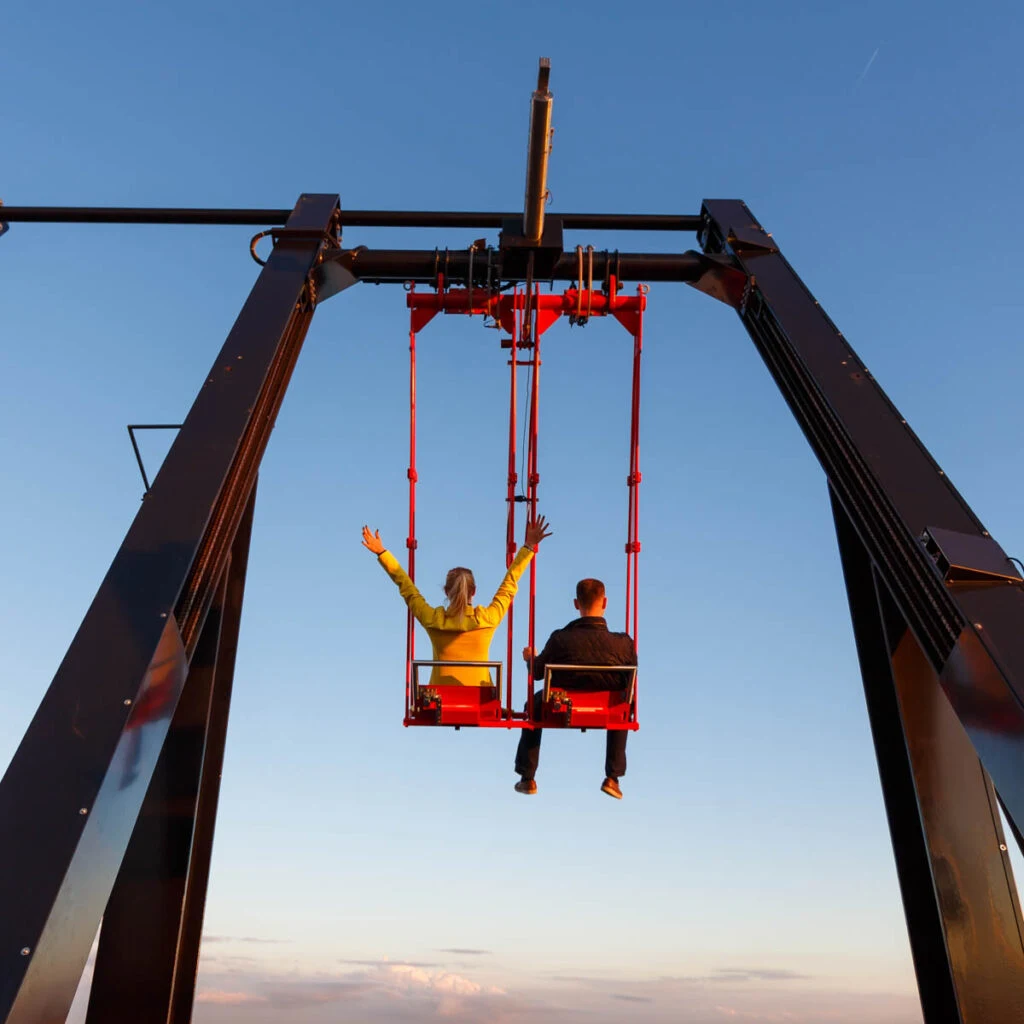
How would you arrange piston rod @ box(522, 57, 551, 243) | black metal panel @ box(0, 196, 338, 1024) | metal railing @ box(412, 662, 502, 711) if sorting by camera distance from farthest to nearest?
1. metal railing @ box(412, 662, 502, 711)
2. piston rod @ box(522, 57, 551, 243)
3. black metal panel @ box(0, 196, 338, 1024)

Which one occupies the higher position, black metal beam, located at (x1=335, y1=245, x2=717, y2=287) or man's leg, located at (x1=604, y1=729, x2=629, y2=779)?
black metal beam, located at (x1=335, y1=245, x2=717, y2=287)

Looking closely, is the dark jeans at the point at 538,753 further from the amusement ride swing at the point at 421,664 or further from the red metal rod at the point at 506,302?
the red metal rod at the point at 506,302

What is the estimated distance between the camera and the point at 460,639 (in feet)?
28.7

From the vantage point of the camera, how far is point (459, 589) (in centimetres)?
879

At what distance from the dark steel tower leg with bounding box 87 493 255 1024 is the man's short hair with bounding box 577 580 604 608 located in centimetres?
271

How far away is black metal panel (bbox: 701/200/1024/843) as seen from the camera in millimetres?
4418

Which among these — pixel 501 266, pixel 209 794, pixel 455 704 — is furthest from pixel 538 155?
pixel 209 794

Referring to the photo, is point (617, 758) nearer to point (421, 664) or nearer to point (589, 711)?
point (589, 711)

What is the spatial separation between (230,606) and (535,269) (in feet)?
9.74

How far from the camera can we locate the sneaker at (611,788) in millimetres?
8734

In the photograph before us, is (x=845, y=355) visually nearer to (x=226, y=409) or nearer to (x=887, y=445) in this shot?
(x=887, y=445)

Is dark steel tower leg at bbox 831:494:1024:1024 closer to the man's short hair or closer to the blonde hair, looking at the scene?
the man's short hair

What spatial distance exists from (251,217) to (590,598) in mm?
3452

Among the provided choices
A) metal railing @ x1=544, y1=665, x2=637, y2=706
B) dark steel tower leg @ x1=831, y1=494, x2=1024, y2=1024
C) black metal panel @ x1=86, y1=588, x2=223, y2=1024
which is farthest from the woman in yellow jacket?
dark steel tower leg @ x1=831, y1=494, x2=1024, y2=1024
